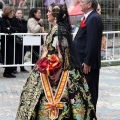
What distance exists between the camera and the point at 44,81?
4.71 meters

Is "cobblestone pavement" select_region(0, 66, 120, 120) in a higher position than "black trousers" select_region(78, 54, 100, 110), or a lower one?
lower

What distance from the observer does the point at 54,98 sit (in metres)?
4.73

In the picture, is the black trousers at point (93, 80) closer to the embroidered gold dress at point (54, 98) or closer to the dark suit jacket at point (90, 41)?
the dark suit jacket at point (90, 41)

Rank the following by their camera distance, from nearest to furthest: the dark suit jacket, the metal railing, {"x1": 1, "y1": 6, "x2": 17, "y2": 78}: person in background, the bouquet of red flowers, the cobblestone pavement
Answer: the bouquet of red flowers, the dark suit jacket, the cobblestone pavement, {"x1": 1, "y1": 6, "x2": 17, "y2": 78}: person in background, the metal railing

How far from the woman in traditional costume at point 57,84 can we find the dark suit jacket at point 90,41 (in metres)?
0.75

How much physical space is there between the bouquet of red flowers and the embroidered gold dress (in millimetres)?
81

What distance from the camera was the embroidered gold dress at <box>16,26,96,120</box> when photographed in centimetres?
469

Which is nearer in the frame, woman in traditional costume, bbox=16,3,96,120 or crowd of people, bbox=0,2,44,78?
woman in traditional costume, bbox=16,3,96,120

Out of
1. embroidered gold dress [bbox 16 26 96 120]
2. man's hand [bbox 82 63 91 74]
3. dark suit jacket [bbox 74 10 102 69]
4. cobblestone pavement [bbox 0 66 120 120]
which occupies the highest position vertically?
dark suit jacket [bbox 74 10 102 69]

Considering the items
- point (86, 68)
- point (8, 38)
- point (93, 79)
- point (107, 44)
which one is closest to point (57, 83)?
point (86, 68)

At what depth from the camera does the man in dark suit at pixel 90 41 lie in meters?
5.48

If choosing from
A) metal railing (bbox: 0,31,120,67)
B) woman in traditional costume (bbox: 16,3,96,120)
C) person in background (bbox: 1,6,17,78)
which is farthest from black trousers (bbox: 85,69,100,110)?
metal railing (bbox: 0,31,120,67)

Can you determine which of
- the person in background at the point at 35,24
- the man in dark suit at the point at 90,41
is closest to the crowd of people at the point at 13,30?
the person in background at the point at 35,24

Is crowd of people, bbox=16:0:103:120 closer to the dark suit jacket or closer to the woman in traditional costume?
the woman in traditional costume
